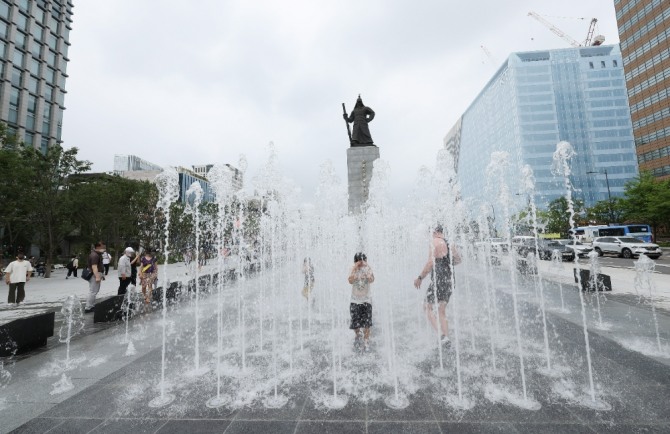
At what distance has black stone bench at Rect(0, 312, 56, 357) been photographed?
16.7 feet

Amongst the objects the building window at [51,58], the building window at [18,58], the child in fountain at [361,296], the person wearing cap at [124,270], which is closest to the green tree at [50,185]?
the person wearing cap at [124,270]

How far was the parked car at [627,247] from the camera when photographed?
790 inches

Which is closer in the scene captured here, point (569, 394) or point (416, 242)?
point (569, 394)

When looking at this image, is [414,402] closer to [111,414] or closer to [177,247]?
[111,414]

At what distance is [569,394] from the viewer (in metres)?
3.36

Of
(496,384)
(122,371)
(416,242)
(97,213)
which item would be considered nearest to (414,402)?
(496,384)

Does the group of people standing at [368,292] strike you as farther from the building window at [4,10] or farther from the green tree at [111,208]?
the building window at [4,10]

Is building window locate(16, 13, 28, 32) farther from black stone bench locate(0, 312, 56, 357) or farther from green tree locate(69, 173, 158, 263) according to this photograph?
black stone bench locate(0, 312, 56, 357)

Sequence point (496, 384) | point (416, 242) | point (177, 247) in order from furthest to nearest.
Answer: point (177, 247)
point (416, 242)
point (496, 384)

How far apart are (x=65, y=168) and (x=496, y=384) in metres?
25.3

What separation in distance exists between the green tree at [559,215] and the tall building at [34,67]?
7301cm

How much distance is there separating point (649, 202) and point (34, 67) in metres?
73.7

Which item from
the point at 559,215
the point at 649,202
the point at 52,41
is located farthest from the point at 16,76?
the point at 559,215

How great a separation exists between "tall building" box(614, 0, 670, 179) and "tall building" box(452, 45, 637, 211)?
21.8 metres
